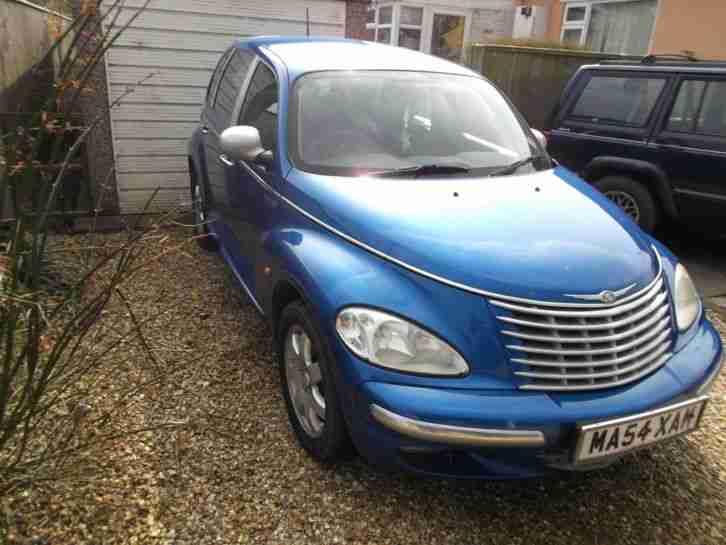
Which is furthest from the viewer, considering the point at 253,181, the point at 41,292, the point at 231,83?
the point at 231,83

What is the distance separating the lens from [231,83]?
4.31 m

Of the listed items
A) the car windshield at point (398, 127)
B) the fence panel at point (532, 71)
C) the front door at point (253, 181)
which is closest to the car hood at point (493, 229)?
the car windshield at point (398, 127)

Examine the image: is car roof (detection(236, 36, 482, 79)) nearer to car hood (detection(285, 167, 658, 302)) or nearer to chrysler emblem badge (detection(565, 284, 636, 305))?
car hood (detection(285, 167, 658, 302))

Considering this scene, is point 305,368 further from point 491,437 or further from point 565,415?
point 565,415

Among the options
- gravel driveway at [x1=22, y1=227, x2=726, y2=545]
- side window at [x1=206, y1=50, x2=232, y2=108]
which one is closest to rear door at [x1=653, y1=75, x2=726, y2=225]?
gravel driveway at [x1=22, y1=227, x2=726, y2=545]

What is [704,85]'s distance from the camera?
5117 millimetres

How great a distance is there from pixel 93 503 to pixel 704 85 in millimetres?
5474

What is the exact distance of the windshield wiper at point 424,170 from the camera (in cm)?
291

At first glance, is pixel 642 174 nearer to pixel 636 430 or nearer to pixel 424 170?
pixel 424 170

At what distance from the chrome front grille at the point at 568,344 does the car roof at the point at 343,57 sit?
190 centimetres

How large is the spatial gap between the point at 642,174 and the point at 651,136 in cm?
34

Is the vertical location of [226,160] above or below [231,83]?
below

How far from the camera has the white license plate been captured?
2041 mm

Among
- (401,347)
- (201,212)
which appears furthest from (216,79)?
(401,347)
